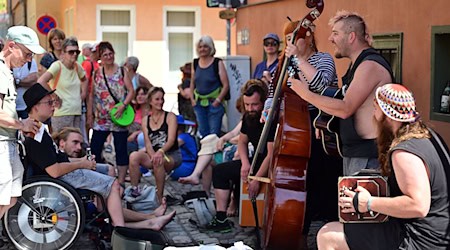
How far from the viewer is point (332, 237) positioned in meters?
4.07

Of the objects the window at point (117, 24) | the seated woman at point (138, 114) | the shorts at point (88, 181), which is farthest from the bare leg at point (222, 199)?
the window at point (117, 24)

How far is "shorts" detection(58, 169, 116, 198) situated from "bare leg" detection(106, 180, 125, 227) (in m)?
0.03

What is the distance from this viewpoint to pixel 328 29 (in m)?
8.84

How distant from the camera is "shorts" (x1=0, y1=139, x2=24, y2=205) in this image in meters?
5.38

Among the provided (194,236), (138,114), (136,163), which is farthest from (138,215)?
(138,114)

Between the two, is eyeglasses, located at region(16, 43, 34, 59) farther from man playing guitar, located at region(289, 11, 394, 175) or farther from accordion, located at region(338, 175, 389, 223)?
accordion, located at region(338, 175, 389, 223)

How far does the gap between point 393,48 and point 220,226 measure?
214 centimetres

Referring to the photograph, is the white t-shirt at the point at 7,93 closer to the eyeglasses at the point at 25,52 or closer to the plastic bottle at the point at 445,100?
the eyeglasses at the point at 25,52

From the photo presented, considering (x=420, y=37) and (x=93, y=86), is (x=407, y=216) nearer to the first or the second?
(x=420, y=37)

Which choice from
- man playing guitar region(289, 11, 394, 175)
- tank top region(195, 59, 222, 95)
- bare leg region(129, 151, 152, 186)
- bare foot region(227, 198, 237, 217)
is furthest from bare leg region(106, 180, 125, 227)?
tank top region(195, 59, 222, 95)

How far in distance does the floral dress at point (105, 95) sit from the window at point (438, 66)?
11.4ft

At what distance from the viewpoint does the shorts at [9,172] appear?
5.38m

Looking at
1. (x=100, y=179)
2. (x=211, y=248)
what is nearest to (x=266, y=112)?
(x=100, y=179)

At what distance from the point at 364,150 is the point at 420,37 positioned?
207 cm
